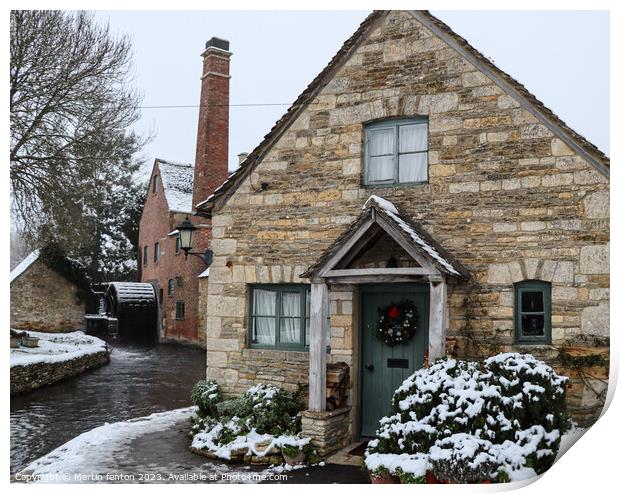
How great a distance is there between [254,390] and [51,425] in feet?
9.45

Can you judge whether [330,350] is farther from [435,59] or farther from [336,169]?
[435,59]

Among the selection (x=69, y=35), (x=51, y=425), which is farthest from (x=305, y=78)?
(x=51, y=425)

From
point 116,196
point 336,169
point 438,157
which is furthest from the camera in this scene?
point 116,196

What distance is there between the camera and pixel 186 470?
684 centimetres

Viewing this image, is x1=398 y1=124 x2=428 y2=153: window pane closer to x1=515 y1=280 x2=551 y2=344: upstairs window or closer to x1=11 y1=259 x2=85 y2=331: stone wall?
x1=515 y1=280 x2=551 y2=344: upstairs window

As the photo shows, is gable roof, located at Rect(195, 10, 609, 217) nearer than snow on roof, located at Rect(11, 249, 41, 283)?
Yes

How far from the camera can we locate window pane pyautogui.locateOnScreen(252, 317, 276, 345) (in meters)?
8.49

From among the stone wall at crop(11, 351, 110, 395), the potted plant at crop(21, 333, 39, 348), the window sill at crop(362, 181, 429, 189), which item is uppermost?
the window sill at crop(362, 181, 429, 189)

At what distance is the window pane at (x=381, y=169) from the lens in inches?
312

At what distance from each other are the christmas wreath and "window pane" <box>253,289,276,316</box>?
1507mm

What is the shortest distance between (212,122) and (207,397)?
3.65 m

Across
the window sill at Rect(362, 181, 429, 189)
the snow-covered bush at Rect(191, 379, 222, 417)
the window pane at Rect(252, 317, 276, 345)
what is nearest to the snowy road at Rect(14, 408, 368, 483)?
the snow-covered bush at Rect(191, 379, 222, 417)

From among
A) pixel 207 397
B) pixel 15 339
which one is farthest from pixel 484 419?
pixel 15 339

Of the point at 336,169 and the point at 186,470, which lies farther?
the point at 336,169
